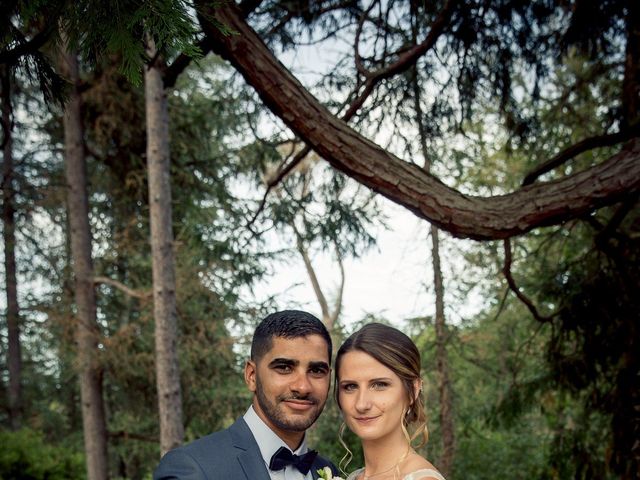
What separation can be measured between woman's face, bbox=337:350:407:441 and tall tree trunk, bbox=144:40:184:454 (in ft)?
21.1

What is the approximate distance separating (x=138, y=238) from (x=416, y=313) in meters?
5.35

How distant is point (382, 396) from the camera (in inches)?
122

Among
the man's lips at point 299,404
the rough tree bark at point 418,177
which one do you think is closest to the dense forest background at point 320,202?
the rough tree bark at point 418,177

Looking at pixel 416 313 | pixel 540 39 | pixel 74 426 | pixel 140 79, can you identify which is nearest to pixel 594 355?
pixel 540 39

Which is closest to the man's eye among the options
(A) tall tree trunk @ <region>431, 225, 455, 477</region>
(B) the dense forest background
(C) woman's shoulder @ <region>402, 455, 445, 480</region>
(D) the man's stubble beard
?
(D) the man's stubble beard

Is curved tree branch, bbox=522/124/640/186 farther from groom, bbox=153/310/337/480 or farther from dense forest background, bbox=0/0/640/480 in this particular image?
groom, bbox=153/310/337/480

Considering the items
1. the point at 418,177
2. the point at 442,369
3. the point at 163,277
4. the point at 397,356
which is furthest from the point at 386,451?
the point at 442,369

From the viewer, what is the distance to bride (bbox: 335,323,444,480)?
307cm

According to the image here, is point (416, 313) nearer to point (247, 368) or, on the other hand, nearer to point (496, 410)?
point (496, 410)

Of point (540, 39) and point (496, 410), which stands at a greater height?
point (540, 39)

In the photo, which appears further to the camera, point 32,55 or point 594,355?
point 594,355

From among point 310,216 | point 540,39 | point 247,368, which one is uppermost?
point 310,216

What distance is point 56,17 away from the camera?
8.30 ft

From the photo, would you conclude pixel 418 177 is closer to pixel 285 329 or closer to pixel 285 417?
pixel 285 329
